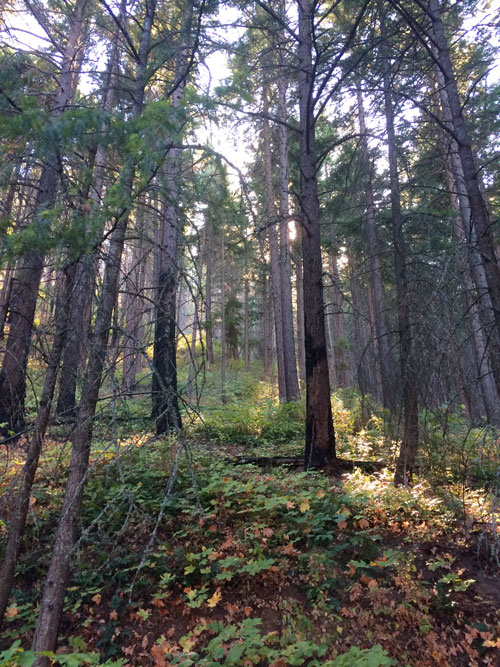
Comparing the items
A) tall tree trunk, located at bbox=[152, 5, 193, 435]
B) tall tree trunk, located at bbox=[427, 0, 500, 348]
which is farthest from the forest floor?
tall tree trunk, located at bbox=[427, 0, 500, 348]

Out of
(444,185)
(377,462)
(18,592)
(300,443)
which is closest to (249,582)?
(18,592)

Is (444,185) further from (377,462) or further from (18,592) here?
(18,592)

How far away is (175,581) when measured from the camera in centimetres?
477

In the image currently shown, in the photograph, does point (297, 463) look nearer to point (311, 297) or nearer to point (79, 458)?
point (311, 297)

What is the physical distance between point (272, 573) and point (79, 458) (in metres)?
2.58

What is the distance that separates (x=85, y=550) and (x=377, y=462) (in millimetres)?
4761

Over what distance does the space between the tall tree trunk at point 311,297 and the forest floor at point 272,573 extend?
664mm

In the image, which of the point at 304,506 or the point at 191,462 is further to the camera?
the point at 304,506

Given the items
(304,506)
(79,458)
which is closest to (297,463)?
(304,506)

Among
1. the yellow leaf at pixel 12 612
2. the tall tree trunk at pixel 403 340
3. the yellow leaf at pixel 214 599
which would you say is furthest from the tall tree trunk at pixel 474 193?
the yellow leaf at pixel 12 612

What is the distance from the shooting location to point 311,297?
7055 mm

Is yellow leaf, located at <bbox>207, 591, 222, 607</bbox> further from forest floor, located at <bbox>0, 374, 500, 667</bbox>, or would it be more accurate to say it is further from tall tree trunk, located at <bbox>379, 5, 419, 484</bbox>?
tall tree trunk, located at <bbox>379, 5, 419, 484</bbox>

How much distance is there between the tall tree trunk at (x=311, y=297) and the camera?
267 inches

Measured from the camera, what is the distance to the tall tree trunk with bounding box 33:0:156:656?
3.54 metres
